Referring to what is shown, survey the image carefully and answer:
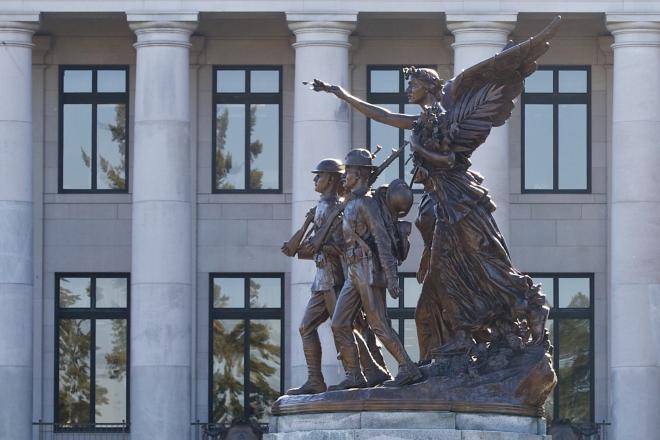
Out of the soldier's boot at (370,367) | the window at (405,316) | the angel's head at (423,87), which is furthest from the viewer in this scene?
the window at (405,316)

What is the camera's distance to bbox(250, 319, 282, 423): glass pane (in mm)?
63469

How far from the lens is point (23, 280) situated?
5962 cm

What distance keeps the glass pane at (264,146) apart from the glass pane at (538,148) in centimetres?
577

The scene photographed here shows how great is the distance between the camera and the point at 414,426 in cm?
2938

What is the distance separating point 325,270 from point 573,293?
3317cm

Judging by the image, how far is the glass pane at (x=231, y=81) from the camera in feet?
209

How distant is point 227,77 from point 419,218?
108ft

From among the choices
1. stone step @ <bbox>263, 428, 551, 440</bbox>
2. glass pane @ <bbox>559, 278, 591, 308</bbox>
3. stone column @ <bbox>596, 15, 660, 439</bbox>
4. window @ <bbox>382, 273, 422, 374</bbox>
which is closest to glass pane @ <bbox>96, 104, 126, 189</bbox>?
window @ <bbox>382, 273, 422, 374</bbox>

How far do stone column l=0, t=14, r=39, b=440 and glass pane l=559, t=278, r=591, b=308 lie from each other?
40.5 feet

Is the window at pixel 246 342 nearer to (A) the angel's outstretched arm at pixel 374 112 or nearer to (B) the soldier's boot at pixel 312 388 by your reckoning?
(A) the angel's outstretched arm at pixel 374 112

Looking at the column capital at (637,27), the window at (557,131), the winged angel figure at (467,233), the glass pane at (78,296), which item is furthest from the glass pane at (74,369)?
the winged angel figure at (467,233)

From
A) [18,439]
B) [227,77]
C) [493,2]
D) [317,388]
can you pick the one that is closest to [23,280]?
[18,439]

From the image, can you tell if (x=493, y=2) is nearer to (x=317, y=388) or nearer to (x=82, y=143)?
(x=82, y=143)

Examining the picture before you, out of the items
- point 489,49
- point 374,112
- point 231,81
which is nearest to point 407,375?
point 374,112
